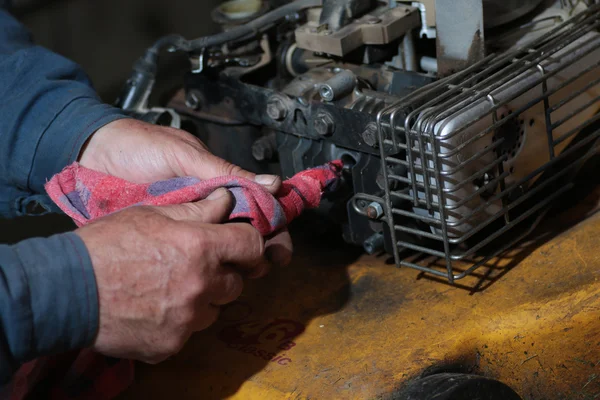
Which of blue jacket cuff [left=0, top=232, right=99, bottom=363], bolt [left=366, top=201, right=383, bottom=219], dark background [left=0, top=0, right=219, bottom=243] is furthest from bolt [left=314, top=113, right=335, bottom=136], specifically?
dark background [left=0, top=0, right=219, bottom=243]

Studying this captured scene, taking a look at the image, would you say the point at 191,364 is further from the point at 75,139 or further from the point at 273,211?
the point at 75,139

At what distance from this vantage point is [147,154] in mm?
1041

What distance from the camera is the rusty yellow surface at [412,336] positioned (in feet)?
3.08

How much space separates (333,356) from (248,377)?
11 cm

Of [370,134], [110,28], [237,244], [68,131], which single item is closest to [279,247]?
[237,244]

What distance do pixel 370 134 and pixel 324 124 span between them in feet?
0.26

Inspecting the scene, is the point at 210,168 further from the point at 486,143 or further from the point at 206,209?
the point at 486,143

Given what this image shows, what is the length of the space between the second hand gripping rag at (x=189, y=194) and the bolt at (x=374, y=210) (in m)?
0.06

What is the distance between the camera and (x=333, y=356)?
0.97 metres

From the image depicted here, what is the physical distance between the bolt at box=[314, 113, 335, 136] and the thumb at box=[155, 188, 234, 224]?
0.23m

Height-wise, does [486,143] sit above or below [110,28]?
above

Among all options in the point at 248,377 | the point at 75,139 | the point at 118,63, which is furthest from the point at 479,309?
the point at 118,63

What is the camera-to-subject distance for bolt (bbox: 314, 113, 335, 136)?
1042 millimetres

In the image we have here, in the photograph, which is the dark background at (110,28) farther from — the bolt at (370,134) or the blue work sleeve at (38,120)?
the bolt at (370,134)
